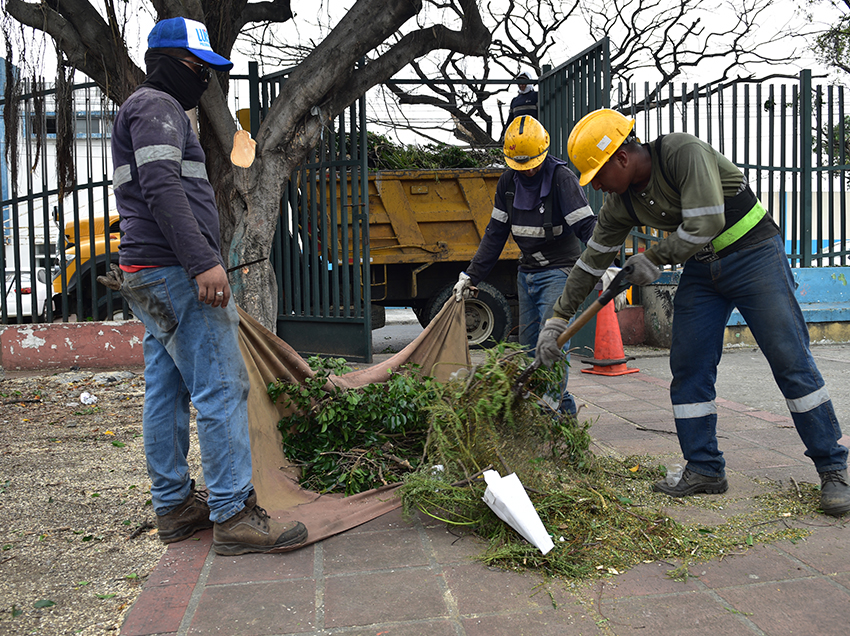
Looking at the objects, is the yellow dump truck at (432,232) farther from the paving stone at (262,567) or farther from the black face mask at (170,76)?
the paving stone at (262,567)

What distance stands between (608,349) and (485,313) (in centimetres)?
210

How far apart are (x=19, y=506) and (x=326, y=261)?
14.5 ft

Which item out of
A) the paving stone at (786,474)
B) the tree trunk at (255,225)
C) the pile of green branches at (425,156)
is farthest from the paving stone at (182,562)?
the pile of green branches at (425,156)

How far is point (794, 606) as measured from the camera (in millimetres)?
2137

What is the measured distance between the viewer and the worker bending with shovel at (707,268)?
282 centimetres

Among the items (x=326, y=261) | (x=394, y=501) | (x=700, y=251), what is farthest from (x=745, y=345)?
(x=394, y=501)

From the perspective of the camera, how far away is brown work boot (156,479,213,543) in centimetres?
281

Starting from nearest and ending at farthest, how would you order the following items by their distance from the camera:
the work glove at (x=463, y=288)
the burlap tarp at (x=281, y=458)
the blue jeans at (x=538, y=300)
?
the burlap tarp at (x=281, y=458), the blue jeans at (x=538, y=300), the work glove at (x=463, y=288)

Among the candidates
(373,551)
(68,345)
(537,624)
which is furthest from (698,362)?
(68,345)

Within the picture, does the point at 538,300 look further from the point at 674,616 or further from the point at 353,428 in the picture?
the point at 674,616

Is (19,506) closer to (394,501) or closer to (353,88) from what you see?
(394,501)

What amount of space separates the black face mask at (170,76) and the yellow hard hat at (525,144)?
173 centimetres

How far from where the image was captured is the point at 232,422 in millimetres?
2656

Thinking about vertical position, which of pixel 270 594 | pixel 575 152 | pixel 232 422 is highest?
pixel 575 152
